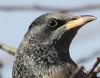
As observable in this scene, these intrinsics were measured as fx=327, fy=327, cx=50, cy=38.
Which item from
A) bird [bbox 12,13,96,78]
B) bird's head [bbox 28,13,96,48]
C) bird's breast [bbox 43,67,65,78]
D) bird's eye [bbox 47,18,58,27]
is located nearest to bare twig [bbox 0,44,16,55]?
bird [bbox 12,13,96,78]

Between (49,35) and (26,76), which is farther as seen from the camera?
(49,35)

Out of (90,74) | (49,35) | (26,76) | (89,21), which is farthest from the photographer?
(49,35)

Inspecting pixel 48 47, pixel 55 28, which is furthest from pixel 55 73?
pixel 55 28

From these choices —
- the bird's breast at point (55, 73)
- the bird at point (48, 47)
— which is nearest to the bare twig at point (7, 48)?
the bird at point (48, 47)

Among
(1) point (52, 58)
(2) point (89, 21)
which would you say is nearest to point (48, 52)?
(1) point (52, 58)

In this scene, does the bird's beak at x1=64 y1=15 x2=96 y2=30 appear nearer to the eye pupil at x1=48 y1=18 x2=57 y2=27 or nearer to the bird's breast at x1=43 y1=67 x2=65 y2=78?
the eye pupil at x1=48 y1=18 x2=57 y2=27

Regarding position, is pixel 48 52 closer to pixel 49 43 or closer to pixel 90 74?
pixel 49 43

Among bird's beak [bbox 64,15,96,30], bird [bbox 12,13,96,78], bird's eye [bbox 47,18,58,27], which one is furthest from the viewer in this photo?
bird's eye [bbox 47,18,58,27]

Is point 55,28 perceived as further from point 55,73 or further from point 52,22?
point 55,73
